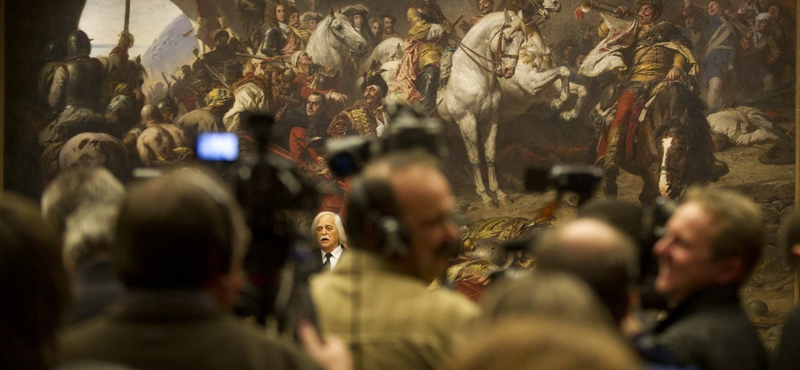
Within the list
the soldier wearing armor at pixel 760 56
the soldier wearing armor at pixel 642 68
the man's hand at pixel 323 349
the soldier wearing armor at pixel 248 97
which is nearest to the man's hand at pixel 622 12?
the soldier wearing armor at pixel 642 68

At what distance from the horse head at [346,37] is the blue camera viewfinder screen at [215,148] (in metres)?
9.65

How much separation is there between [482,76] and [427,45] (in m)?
0.82

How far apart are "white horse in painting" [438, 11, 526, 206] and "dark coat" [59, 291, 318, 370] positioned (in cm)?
996

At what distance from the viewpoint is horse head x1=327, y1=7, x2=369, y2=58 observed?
1225cm

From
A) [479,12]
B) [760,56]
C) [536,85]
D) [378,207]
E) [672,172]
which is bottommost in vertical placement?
[672,172]

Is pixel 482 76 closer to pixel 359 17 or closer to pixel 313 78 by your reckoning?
pixel 359 17

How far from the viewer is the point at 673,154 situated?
11.4m

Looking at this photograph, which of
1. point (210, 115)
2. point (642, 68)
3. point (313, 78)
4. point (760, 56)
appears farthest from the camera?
point (210, 115)

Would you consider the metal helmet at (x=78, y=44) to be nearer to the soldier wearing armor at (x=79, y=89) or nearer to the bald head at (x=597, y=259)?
the soldier wearing armor at (x=79, y=89)

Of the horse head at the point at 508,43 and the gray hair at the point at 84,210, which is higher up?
the gray hair at the point at 84,210

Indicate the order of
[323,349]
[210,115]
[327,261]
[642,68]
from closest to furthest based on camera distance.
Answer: [323,349], [327,261], [642,68], [210,115]

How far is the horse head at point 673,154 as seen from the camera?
11383mm

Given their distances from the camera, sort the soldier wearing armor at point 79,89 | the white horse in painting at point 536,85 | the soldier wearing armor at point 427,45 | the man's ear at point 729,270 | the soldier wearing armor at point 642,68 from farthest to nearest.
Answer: the soldier wearing armor at point 79,89 < the soldier wearing armor at point 427,45 < the white horse in painting at point 536,85 < the soldier wearing armor at point 642,68 < the man's ear at point 729,270

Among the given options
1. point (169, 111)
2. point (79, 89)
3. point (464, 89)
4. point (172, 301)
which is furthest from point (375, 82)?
point (172, 301)
